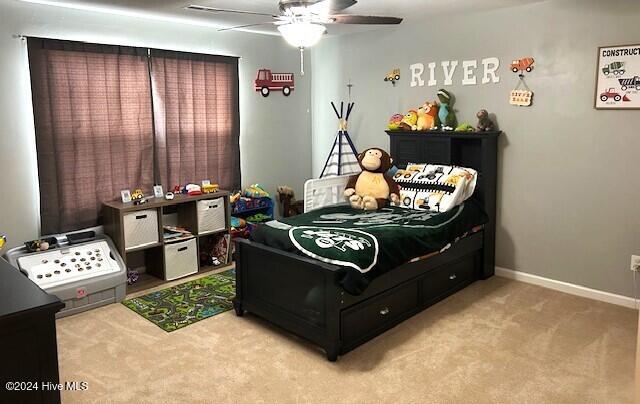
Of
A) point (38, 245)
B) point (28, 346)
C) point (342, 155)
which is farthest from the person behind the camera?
point (342, 155)

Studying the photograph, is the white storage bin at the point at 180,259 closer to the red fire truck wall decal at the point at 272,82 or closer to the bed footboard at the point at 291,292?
the bed footboard at the point at 291,292

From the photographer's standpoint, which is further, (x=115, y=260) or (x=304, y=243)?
(x=115, y=260)

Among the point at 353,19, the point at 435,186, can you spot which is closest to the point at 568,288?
the point at 435,186

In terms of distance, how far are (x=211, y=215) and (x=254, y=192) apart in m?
0.69

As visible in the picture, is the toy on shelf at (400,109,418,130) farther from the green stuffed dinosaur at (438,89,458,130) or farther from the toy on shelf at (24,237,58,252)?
the toy on shelf at (24,237,58,252)

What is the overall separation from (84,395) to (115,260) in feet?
4.81

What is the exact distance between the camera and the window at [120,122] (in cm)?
388

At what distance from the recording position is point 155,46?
14.5 feet

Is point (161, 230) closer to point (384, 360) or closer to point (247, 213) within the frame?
point (247, 213)

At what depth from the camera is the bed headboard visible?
424cm

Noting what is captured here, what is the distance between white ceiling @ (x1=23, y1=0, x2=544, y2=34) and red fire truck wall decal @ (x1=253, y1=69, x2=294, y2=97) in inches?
32.4

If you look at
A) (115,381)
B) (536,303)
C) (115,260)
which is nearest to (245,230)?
(115,260)

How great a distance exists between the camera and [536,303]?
Answer: 12.6 feet

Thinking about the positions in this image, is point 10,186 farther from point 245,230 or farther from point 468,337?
point 468,337
